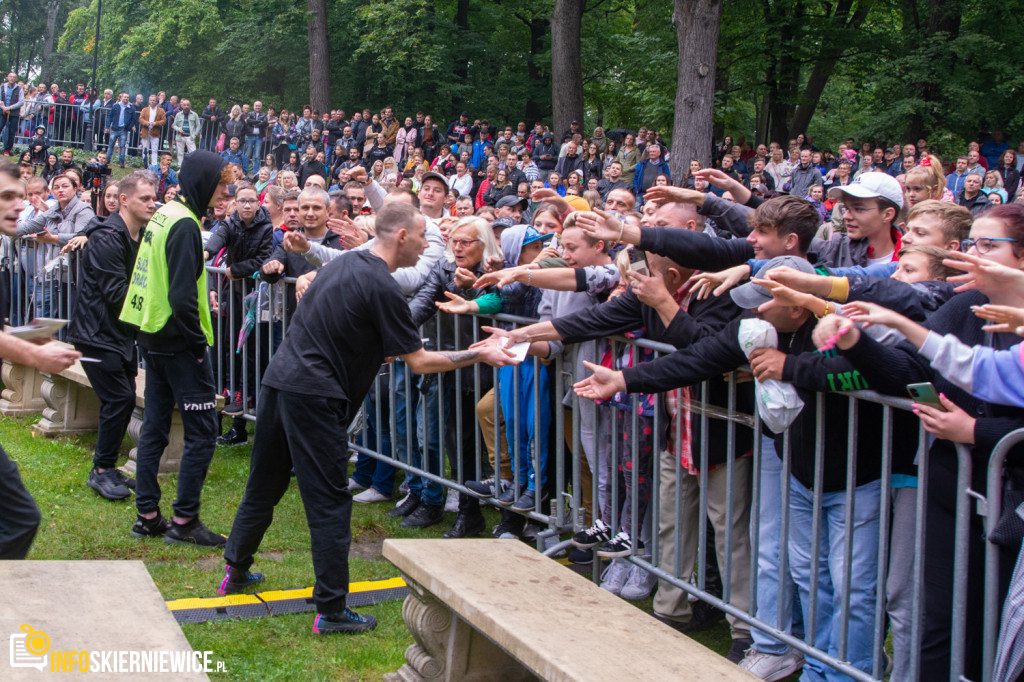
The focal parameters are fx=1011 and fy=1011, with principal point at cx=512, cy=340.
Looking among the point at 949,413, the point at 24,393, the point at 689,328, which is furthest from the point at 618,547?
the point at 24,393

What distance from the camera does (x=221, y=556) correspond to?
5.78 m

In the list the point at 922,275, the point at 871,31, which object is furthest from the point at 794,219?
the point at 871,31

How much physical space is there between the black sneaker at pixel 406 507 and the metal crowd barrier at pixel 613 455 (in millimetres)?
237

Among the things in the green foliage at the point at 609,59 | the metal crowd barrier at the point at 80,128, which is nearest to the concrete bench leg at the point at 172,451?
the green foliage at the point at 609,59

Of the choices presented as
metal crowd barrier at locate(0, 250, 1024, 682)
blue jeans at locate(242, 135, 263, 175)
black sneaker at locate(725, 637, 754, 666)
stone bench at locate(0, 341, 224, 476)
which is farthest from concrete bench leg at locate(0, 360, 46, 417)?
blue jeans at locate(242, 135, 263, 175)

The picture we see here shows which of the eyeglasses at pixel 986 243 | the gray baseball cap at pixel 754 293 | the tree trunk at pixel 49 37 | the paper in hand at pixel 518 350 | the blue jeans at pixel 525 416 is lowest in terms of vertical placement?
the blue jeans at pixel 525 416

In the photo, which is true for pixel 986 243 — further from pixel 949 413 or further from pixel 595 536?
pixel 595 536

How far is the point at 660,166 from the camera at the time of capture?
1973 centimetres

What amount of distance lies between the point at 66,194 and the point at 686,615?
834 cm

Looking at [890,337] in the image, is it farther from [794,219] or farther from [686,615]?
[686,615]

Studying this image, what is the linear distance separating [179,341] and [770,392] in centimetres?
347

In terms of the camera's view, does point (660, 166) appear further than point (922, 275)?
Yes

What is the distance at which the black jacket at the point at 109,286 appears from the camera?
6723 mm

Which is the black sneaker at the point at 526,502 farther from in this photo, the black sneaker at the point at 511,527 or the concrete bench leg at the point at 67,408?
the concrete bench leg at the point at 67,408
